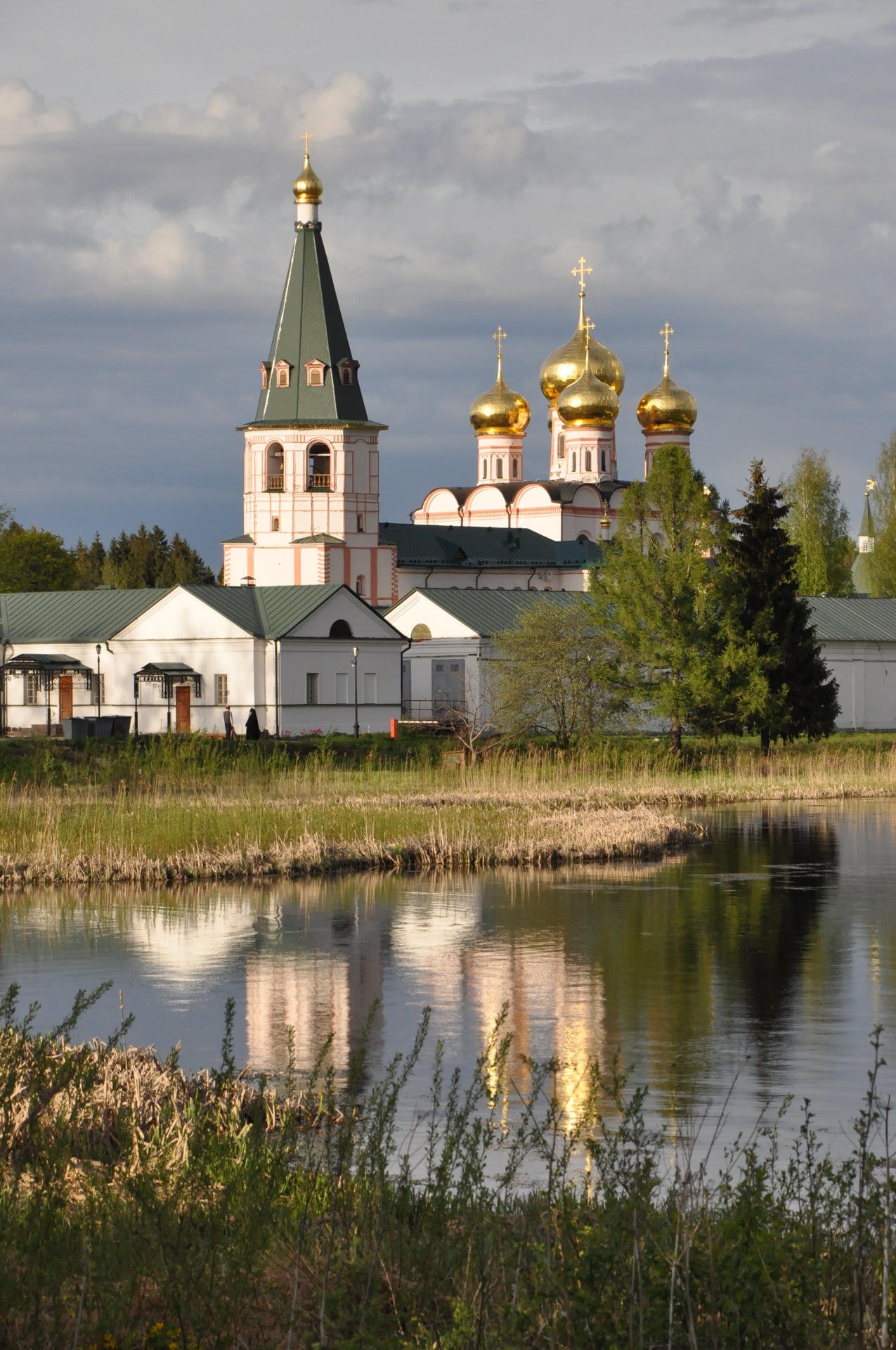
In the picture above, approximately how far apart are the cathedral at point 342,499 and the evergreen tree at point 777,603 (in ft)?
85.0

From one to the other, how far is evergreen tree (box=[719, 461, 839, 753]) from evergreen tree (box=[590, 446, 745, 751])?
0.75 meters

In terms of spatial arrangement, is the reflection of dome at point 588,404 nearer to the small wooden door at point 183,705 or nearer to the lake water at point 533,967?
the small wooden door at point 183,705

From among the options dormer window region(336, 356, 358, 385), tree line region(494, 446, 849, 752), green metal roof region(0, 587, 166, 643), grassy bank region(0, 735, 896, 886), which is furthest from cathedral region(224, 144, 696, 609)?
grassy bank region(0, 735, 896, 886)

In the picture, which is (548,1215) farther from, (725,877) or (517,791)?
(517,791)

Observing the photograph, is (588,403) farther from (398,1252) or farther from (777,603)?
(398,1252)

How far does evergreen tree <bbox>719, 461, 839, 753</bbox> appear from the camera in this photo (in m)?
41.3

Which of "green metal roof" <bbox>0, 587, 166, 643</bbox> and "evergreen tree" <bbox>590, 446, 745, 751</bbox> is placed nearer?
"evergreen tree" <bbox>590, 446, 745, 751</bbox>

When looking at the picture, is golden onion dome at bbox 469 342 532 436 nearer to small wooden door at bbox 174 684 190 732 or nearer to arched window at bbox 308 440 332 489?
arched window at bbox 308 440 332 489

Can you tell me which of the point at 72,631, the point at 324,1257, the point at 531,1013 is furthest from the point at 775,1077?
the point at 72,631

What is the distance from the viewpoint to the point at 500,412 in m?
95.5

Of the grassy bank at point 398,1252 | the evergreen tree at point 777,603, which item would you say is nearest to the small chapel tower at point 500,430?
the evergreen tree at point 777,603

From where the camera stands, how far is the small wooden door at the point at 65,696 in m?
52.6

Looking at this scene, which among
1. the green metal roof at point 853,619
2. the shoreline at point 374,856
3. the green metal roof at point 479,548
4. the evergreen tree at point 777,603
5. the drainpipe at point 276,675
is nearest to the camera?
the shoreline at point 374,856

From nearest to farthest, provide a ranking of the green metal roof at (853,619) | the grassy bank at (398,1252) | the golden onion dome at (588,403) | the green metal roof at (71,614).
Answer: the grassy bank at (398,1252), the green metal roof at (71,614), the green metal roof at (853,619), the golden onion dome at (588,403)
